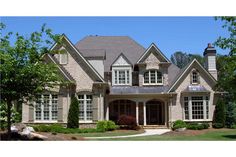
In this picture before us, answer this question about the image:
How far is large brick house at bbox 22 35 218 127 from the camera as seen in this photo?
29.6 metres

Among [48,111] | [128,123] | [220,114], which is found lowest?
[128,123]

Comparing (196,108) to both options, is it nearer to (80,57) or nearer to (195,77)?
(195,77)

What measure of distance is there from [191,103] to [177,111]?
1.38 m

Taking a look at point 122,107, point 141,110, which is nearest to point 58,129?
point 122,107

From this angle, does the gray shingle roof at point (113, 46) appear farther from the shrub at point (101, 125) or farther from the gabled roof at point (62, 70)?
the shrub at point (101, 125)

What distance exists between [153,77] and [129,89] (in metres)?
2.47

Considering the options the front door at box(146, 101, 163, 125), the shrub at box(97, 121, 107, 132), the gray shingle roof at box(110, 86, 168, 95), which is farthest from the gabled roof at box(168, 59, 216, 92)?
the shrub at box(97, 121, 107, 132)

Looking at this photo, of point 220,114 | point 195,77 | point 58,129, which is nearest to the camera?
point 58,129

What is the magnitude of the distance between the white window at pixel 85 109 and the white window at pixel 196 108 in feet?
27.2

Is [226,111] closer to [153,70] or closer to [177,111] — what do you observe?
[177,111]

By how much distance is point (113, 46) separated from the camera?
38.6m
